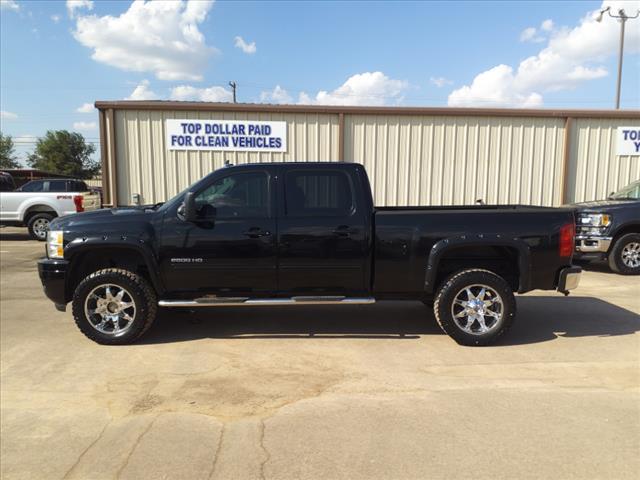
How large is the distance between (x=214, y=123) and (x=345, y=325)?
758 cm

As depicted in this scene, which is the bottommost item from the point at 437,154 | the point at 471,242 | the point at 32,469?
the point at 32,469

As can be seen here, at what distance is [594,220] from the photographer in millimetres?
8523

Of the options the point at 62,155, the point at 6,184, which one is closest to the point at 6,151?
the point at 62,155

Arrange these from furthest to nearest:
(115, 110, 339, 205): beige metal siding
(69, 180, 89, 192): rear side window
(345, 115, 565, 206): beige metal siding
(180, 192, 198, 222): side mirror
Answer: (69, 180, 89, 192): rear side window, (345, 115, 565, 206): beige metal siding, (115, 110, 339, 205): beige metal siding, (180, 192, 198, 222): side mirror

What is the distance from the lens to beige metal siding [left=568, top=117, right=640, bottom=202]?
39.7 feet

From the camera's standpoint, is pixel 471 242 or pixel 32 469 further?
pixel 471 242

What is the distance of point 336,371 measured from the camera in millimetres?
4238

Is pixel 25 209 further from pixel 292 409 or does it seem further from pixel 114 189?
pixel 292 409

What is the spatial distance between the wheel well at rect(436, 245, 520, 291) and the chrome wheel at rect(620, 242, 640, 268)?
16.2 ft

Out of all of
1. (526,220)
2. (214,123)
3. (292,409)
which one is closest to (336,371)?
(292,409)

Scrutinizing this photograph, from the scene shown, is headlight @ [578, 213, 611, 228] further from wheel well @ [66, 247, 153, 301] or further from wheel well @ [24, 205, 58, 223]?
wheel well @ [24, 205, 58, 223]

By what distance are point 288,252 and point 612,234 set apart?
22.0ft

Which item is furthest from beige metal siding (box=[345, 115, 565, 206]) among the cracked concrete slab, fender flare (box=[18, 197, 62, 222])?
fender flare (box=[18, 197, 62, 222])

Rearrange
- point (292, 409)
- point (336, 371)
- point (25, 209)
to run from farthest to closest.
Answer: point (25, 209)
point (336, 371)
point (292, 409)
